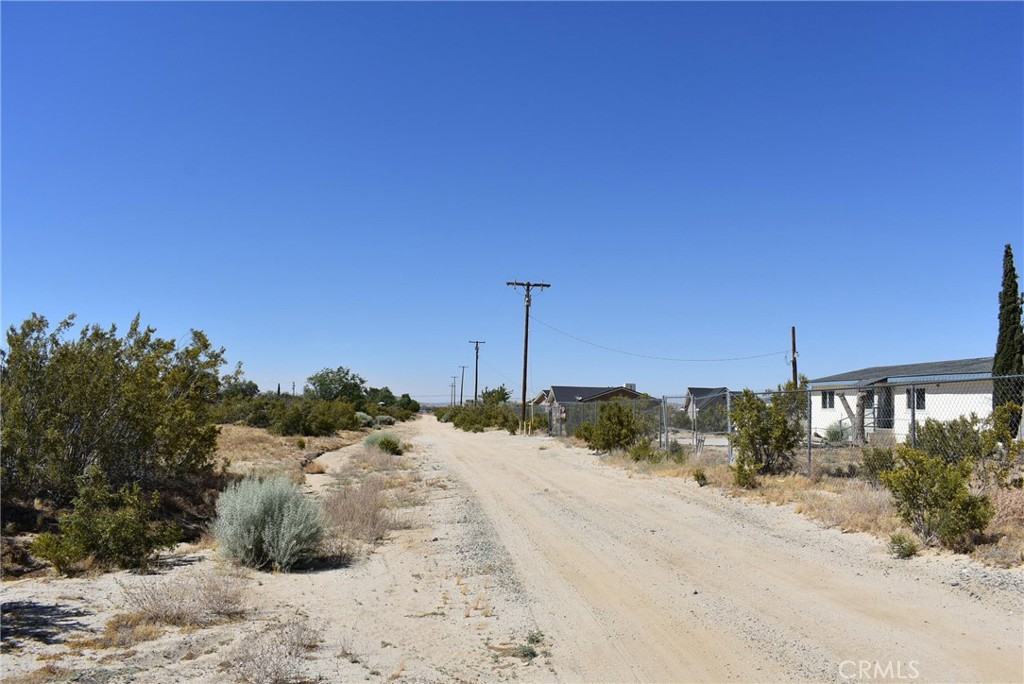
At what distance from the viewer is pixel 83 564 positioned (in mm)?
8219

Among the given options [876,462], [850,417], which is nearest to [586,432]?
[850,417]

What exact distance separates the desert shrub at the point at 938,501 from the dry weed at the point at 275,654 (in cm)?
754

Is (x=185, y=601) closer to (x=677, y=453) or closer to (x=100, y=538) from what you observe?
(x=100, y=538)

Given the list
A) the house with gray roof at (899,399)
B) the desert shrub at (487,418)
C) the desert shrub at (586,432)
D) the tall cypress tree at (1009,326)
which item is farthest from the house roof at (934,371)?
the desert shrub at (487,418)

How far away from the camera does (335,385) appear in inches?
3529

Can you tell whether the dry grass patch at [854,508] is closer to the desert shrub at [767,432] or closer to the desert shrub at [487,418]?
the desert shrub at [767,432]

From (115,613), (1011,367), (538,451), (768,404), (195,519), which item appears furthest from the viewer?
(538,451)

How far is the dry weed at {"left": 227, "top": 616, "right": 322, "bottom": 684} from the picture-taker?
196 inches

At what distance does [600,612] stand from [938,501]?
5.07 m

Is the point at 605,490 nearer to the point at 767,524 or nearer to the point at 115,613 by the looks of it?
the point at 767,524

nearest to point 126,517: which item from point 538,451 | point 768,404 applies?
point 768,404

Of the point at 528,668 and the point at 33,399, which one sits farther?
the point at 33,399

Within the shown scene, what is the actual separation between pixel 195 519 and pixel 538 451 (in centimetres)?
1834

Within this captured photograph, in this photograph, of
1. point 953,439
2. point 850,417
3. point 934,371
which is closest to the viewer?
→ point 953,439
